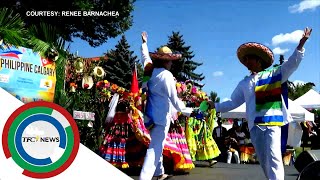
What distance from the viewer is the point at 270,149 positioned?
3.94m

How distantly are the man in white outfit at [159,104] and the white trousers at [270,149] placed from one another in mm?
905

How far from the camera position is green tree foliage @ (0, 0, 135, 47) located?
35.1 feet

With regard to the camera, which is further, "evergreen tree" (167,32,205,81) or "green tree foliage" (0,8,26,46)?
"evergreen tree" (167,32,205,81)

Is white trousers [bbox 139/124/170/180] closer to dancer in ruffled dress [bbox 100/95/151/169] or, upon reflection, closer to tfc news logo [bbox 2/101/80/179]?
dancer in ruffled dress [bbox 100/95/151/169]

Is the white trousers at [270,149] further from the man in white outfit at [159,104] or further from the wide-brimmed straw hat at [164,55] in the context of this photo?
the wide-brimmed straw hat at [164,55]

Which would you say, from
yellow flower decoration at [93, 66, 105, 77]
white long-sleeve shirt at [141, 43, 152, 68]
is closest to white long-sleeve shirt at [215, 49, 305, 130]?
white long-sleeve shirt at [141, 43, 152, 68]

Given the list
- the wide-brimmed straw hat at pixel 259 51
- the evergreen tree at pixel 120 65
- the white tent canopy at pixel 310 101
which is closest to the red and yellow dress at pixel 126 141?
the wide-brimmed straw hat at pixel 259 51

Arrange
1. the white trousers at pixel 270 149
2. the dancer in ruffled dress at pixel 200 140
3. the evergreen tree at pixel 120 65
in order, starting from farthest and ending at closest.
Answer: the evergreen tree at pixel 120 65, the dancer in ruffled dress at pixel 200 140, the white trousers at pixel 270 149

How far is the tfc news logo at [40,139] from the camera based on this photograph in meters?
2.16

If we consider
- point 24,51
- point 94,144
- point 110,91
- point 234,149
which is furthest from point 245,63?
point 234,149

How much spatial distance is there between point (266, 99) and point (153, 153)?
1.35 metres

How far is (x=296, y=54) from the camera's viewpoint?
389 cm

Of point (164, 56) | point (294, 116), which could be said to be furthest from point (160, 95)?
point (294, 116)

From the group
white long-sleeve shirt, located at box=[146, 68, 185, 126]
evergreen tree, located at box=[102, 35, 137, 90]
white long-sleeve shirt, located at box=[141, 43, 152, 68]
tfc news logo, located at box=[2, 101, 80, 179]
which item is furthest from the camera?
evergreen tree, located at box=[102, 35, 137, 90]
